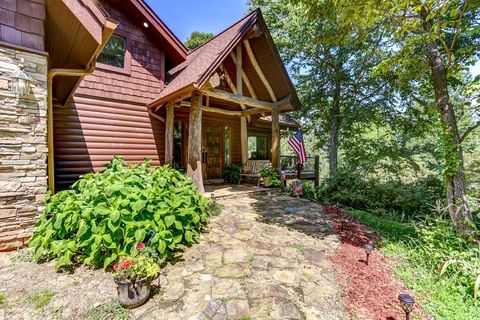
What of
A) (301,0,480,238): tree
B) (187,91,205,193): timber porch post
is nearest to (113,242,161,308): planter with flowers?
(187,91,205,193): timber porch post

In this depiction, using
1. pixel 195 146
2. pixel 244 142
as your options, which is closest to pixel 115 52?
pixel 195 146

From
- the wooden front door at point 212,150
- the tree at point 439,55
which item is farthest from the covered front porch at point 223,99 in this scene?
the tree at point 439,55

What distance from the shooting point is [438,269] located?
11.4 feet

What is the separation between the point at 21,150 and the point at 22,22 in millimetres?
2047

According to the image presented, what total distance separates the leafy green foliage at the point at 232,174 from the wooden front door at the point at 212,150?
587mm

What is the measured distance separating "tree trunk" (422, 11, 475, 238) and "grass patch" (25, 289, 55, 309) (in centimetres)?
596

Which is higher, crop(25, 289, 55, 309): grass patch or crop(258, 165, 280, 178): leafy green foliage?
crop(258, 165, 280, 178): leafy green foliage

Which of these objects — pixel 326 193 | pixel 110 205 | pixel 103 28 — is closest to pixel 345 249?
pixel 110 205

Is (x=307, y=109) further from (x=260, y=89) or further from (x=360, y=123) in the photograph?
(x=260, y=89)

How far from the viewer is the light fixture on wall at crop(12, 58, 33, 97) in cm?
361

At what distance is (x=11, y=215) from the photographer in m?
3.59

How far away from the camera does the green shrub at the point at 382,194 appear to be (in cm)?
726

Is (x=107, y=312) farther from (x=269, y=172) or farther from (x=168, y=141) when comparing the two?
(x=269, y=172)

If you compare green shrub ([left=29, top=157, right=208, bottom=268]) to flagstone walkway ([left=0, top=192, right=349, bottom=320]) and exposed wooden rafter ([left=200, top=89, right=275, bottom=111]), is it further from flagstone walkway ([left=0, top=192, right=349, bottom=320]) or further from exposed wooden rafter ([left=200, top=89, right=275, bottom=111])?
exposed wooden rafter ([left=200, top=89, right=275, bottom=111])
